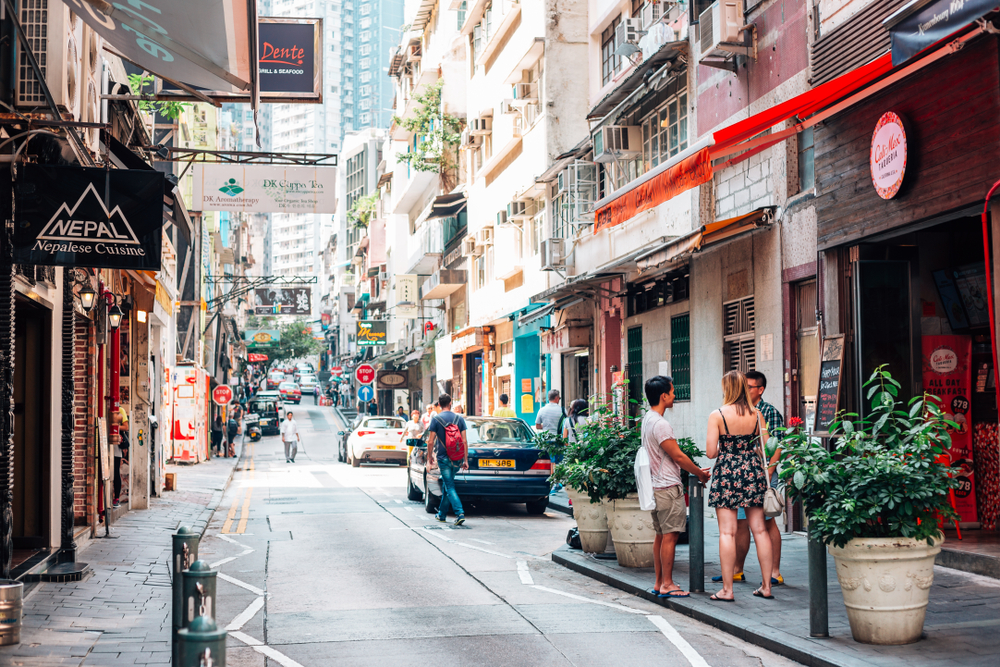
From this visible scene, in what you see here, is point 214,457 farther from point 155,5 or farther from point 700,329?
point 155,5

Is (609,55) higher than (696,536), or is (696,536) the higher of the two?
(609,55)

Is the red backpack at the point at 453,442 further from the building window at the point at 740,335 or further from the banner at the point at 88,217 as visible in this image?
the banner at the point at 88,217

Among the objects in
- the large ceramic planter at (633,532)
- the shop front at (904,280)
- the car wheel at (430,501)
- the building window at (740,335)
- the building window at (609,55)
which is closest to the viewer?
the large ceramic planter at (633,532)

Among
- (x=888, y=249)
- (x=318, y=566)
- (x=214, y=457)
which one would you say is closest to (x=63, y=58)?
(x=318, y=566)

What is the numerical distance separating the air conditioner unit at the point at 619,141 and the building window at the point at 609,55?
2336 millimetres

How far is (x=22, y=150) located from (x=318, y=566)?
17.2 ft

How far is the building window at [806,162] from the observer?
537 inches

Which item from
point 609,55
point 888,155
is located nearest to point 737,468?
point 888,155

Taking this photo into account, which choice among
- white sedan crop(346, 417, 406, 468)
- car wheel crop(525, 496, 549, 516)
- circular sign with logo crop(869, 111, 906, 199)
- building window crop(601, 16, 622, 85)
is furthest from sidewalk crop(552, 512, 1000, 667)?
white sedan crop(346, 417, 406, 468)

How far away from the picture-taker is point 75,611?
870 cm

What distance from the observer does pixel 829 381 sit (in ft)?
39.9

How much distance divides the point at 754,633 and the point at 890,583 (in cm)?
105

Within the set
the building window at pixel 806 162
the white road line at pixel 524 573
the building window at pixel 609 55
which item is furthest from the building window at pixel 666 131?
the white road line at pixel 524 573

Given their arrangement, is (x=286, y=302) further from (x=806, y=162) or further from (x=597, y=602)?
(x=597, y=602)
